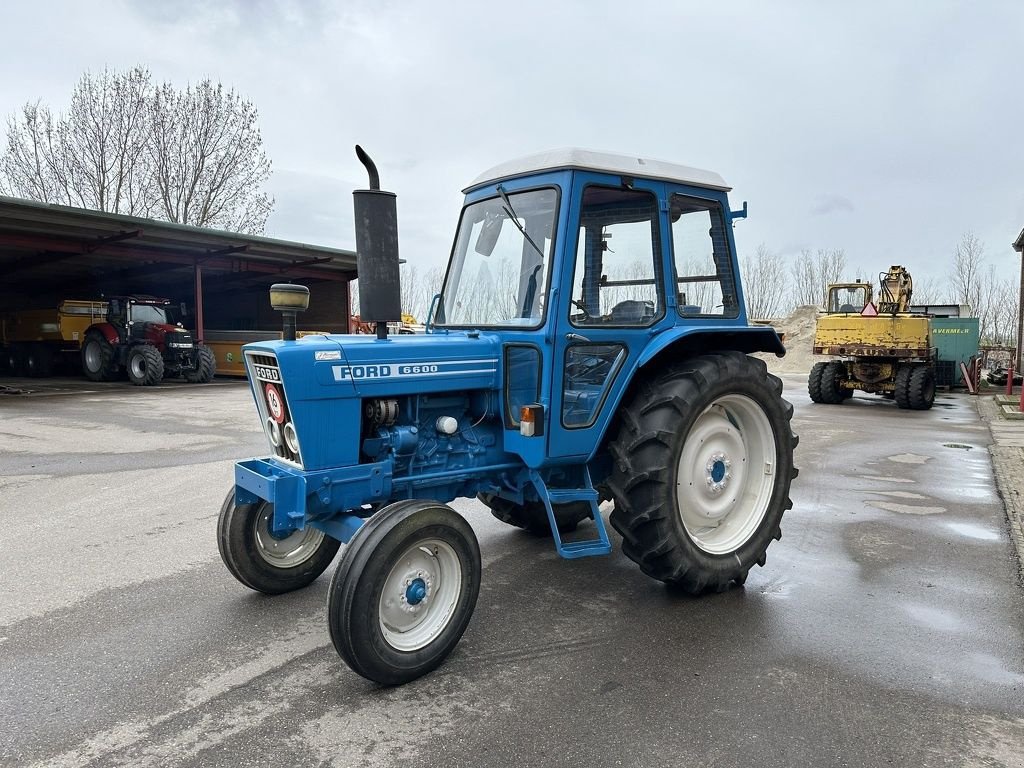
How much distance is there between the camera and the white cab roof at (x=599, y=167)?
11.5ft

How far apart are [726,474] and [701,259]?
4.10 ft

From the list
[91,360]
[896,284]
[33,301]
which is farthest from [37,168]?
[896,284]

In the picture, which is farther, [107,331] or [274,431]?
[107,331]

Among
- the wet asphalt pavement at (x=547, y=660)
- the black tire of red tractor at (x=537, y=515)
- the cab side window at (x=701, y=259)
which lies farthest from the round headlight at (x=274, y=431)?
the cab side window at (x=701, y=259)

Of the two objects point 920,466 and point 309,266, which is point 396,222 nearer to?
point 920,466

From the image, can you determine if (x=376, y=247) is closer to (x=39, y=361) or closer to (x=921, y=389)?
(x=921, y=389)

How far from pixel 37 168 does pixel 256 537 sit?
97.9 feet

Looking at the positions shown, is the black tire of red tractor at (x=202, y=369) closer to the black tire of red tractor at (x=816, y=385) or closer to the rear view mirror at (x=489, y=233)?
the black tire of red tractor at (x=816, y=385)

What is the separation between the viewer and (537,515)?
4.74 metres

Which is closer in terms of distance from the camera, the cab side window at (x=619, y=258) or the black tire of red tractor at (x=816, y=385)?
the cab side window at (x=619, y=258)

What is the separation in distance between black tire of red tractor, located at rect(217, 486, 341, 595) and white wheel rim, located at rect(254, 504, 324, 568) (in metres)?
0.01

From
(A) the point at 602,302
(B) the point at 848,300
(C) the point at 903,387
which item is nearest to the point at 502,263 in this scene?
(A) the point at 602,302

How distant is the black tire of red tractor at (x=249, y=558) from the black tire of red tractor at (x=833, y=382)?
1279cm

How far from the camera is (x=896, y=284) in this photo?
14.7 meters
